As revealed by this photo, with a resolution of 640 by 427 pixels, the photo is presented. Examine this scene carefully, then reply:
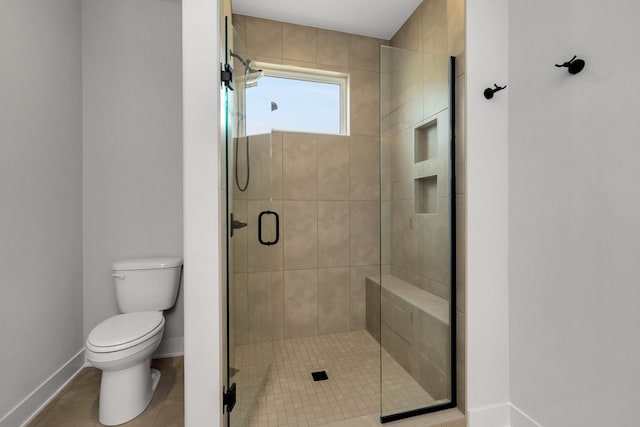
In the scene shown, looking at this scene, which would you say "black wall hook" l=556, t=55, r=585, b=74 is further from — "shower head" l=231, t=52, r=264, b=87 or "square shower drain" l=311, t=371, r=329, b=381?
"square shower drain" l=311, t=371, r=329, b=381

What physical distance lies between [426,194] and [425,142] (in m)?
0.29

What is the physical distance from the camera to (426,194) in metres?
1.64

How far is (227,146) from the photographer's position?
4.56 feet

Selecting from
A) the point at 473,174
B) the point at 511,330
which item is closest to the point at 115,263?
the point at 473,174

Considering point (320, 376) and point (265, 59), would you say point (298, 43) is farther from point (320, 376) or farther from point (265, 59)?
point (320, 376)

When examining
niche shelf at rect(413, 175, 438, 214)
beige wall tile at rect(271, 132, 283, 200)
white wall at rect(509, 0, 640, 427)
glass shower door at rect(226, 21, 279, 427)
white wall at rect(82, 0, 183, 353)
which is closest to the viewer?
white wall at rect(509, 0, 640, 427)

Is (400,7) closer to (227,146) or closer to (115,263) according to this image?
(227,146)

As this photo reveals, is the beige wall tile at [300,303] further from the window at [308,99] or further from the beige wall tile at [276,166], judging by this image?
the window at [308,99]

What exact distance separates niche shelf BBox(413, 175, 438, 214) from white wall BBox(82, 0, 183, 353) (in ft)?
5.75

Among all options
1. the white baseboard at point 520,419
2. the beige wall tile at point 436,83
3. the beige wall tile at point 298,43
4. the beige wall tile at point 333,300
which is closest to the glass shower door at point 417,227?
the beige wall tile at point 436,83

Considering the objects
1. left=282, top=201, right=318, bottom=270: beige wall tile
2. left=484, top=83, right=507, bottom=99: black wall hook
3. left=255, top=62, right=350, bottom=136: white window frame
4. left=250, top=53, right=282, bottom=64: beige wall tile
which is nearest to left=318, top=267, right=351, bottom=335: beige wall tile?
left=282, top=201, right=318, bottom=270: beige wall tile

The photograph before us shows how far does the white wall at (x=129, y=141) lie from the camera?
214 cm

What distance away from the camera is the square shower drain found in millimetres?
1926

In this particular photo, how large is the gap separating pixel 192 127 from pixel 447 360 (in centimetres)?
174
